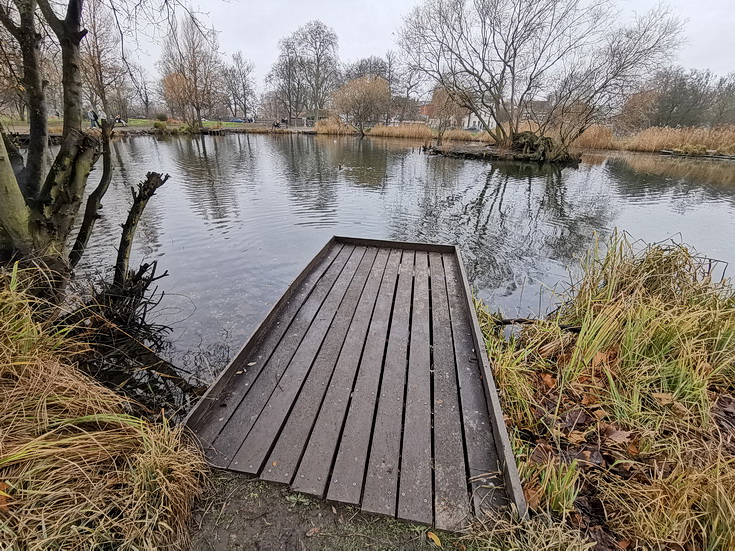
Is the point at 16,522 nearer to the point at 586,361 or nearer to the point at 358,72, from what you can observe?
the point at 586,361

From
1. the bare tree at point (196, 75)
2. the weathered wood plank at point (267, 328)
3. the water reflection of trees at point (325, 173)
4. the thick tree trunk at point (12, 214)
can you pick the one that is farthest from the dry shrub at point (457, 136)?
the thick tree trunk at point (12, 214)

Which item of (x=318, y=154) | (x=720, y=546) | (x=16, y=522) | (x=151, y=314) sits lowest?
(x=151, y=314)

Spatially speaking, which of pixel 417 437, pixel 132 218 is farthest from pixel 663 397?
pixel 132 218

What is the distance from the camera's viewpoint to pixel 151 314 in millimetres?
3496

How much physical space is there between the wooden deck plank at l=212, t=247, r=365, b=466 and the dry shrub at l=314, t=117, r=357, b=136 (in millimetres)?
29615

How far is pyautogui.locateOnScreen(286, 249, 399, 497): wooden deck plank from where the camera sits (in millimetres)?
1433

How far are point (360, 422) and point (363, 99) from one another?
3125 cm

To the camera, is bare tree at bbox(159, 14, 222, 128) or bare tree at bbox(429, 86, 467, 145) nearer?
bare tree at bbox(429, 86, 467, 145)

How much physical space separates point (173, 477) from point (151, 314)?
8.88ft

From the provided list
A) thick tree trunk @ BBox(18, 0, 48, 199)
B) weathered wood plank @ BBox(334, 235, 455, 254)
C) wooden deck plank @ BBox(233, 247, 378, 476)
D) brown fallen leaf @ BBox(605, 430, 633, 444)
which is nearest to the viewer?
wooden deck plank @ BBox(233, 247, 378, 476)

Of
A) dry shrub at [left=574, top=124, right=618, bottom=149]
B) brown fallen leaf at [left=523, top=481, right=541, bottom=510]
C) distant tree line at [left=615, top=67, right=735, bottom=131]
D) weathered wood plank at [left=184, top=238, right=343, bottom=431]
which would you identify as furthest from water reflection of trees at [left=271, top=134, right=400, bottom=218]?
distant tree line at [left=615, top=67, right=735, bottom=131]

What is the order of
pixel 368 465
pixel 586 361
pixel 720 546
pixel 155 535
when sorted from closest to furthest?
pixel 155 535 → pixel 720 546 → pixel 368 465 → pixel 586 361

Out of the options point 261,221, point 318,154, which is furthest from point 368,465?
point 318,154

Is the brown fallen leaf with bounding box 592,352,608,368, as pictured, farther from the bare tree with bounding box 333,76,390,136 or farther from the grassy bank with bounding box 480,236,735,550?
the bare tree with bounding box 333,76,390,136
